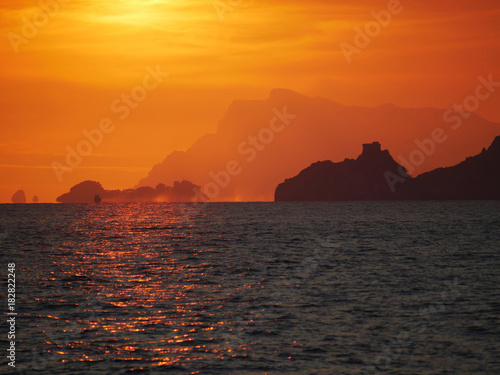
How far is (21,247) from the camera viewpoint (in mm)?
93188

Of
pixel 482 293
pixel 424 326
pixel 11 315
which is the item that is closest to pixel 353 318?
pixel 424 326

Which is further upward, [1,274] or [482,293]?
[1,274]

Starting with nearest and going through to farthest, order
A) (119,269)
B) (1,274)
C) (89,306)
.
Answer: (89,306) → (1,274) → (119,269)

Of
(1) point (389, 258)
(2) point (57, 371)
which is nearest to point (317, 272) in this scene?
(1) point (389, 258)

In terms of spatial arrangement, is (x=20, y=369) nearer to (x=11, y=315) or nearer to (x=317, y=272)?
(x=11, y=315)

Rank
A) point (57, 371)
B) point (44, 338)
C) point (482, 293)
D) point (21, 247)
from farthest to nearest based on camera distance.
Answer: point (21, 247), point (482, 293), point (44, 338), point (57, 371)

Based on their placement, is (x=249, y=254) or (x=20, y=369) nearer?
(x=20, y=369)

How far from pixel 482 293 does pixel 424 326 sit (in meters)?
12.6

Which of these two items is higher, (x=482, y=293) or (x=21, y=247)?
(x=21, y=247)

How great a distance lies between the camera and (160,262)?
72.6m

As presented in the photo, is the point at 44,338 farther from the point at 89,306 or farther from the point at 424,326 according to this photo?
the point at 424,326

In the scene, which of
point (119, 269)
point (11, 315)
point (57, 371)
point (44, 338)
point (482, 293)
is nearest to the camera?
point (57, 371)

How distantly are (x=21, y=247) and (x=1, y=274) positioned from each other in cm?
3497

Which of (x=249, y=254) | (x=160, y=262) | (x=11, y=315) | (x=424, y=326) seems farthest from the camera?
(x=249, y=254)
